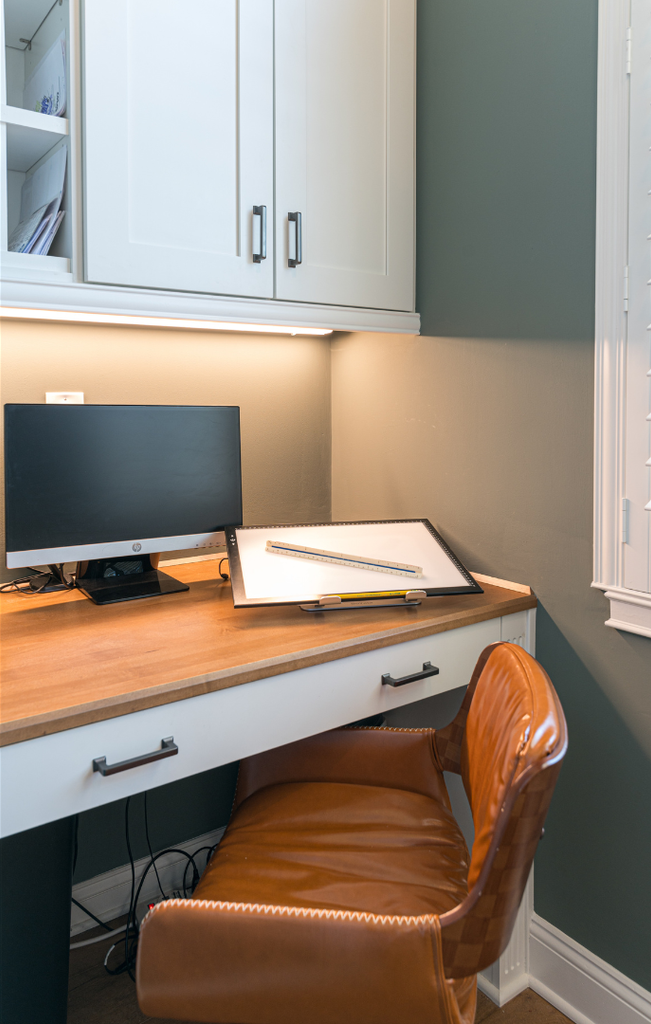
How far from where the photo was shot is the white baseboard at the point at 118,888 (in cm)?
165

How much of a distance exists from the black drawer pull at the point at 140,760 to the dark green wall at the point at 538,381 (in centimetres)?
88

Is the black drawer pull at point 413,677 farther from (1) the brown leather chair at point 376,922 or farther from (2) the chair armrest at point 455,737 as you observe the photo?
(1) the brown leather chair at point 376,922

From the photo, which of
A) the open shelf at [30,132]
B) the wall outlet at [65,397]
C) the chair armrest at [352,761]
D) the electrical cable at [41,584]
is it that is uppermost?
the open shelf at [30,132]

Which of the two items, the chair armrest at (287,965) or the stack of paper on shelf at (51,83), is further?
the stack of paper on shelf at (51,83)

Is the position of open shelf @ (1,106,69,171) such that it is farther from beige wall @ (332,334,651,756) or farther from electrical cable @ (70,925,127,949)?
electrical cable @ (70,925,127,949)

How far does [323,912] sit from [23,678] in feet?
1.80

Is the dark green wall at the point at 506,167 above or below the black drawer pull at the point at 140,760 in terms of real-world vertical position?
above

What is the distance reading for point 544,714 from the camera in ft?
2.69

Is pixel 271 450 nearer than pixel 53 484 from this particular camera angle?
No

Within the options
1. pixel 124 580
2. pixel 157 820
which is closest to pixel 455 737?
pixel 124 580

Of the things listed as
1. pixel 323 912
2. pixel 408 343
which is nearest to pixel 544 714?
pixel 323 912

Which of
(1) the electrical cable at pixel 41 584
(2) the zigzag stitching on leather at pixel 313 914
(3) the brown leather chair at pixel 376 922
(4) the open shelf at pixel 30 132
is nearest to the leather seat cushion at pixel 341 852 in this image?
(3) the brown leather chair at pixel 376 922

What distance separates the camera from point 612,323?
1.28m

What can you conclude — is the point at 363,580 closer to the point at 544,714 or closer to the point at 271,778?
the point at 271,778
